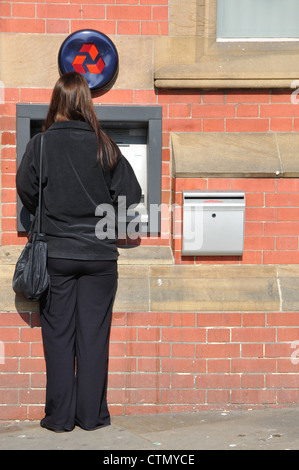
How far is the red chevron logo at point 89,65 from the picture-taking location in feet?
17.5

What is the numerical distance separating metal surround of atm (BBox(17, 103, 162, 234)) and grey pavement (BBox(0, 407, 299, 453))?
4.17ft

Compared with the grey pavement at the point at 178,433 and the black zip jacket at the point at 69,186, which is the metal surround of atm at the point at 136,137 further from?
the grey pavement at the point at 178,433

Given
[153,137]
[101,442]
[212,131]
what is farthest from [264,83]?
[101,442]

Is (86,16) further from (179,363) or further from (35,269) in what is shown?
(179,363)

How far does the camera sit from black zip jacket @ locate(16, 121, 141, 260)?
16.2ft

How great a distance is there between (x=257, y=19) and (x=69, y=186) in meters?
1.80

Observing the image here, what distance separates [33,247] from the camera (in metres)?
4.93

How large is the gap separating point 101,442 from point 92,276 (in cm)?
100

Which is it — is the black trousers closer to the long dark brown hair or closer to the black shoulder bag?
the black shoulder bag

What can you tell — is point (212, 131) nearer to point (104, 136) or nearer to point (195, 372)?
point (104, 136)

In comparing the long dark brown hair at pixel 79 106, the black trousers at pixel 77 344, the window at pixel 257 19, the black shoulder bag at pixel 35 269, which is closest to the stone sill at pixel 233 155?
the long dark brown hair at pixel 79 106

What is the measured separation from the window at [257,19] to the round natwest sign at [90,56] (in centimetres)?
78

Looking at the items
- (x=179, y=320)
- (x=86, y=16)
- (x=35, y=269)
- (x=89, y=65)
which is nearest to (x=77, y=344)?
(x=35, y=269)

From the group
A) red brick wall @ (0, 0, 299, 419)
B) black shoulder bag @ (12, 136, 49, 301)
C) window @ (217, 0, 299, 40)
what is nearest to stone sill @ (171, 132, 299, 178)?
red brick wall @ (0, 0, 299, 419)
